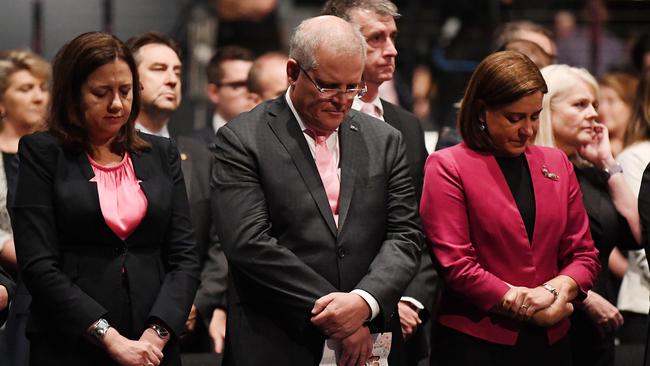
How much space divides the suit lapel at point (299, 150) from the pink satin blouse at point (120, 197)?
1.55 ft

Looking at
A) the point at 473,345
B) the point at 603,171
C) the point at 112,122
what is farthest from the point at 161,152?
the point at 603,171

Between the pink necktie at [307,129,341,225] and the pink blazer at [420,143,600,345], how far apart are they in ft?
1.27

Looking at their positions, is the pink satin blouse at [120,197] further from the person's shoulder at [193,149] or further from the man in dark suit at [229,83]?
the man in dark suit at [229,83]

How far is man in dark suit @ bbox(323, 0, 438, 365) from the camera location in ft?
13.7

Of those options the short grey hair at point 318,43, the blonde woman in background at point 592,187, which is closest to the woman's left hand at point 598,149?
the blonde woman in background at point 592,187

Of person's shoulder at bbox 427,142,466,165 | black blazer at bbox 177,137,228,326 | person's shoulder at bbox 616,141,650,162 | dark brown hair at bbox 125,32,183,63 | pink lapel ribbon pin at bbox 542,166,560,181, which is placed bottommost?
black blazer at bbox 177,137,228,326

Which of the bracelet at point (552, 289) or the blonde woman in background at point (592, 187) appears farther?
the blonde woman in background at point (592, 187)

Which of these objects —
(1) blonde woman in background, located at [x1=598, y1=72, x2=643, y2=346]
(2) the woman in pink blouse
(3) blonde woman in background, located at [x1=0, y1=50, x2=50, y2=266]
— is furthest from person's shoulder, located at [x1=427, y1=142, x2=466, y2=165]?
(1) blonde woman in background, located at [x1=598, y1=72, x2=643, y2=346]

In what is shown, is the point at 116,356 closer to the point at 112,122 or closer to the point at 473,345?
the point at 112,122

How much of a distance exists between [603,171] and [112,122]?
75.7 inches

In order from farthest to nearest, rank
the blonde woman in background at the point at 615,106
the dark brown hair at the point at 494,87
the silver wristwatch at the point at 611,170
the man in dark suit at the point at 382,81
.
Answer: the blonde woman in background at the point at 615,106
the silver wristwatch at the point at 611,170
the man in dark suit at the point at 382,81
the dark brown hair at the point at 494,87

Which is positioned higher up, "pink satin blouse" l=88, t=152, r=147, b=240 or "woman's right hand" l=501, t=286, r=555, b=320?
"pink satin blouse" l=88, t=152, r=147, b=240

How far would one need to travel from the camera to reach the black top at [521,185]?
372cm

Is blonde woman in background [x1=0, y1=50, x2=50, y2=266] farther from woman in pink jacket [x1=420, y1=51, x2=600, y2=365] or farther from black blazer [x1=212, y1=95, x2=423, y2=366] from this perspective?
woman in pink jacket [x1=420, y1=51, x2=600, y2=365]
